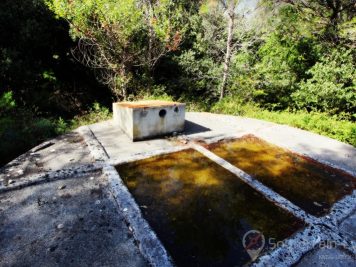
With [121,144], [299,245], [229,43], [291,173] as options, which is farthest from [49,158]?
[229,43]

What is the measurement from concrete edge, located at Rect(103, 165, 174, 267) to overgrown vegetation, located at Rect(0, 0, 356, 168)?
4.16 metres

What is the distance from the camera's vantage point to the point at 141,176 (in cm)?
413

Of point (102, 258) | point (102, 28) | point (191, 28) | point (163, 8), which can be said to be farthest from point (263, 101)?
point (102, 258)

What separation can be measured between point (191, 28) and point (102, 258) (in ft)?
33.2

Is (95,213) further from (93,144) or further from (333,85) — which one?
(333,85)

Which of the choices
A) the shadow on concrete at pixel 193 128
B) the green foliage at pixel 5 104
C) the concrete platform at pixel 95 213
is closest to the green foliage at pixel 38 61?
the green foliage at pixel 5 104

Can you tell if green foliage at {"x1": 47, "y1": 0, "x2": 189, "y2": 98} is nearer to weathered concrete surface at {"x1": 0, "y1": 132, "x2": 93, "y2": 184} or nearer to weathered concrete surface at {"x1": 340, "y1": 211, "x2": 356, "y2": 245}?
weathered concrete surface at {"x1": 0, "y1": 132, "x2": 93, "y2": 184}

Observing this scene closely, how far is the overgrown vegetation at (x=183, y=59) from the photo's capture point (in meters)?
7.45

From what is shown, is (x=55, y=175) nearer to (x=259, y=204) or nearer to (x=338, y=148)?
(x=259, y=204)

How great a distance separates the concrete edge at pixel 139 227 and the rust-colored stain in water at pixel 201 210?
0.31ft

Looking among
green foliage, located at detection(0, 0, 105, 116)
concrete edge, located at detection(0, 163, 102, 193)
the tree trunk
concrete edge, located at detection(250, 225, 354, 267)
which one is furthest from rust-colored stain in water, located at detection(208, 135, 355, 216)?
green foliage, located at detection(0, 0, 105, 116)

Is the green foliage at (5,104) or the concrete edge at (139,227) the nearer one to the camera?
the concrete edge at (139,227)

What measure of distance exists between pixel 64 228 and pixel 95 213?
0.39 m

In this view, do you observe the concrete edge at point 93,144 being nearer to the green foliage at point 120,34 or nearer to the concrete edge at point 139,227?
the concrete edge at point 139,227
